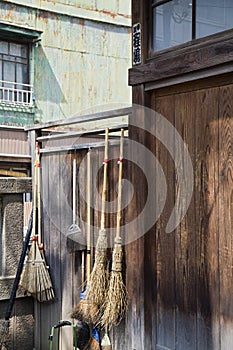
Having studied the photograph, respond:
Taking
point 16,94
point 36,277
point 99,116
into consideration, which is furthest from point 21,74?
point 99,116

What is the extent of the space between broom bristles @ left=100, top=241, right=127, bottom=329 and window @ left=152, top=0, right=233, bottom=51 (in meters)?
1.46

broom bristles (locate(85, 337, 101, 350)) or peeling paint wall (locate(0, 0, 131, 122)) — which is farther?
peeling paint wall (locate(0, 0, 131, 122))

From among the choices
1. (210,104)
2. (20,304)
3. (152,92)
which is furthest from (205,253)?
(20,304)

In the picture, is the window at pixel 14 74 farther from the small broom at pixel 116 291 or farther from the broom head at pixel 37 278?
the small broom at pixel 116 291

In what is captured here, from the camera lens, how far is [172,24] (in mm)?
3258

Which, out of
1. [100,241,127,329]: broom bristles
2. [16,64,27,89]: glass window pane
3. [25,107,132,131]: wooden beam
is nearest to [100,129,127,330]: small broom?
[100,241,127,329]: broom bristles

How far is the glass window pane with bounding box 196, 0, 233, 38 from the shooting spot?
284 cm

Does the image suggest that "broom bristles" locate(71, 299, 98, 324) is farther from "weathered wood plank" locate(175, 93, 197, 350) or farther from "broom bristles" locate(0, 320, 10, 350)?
"broom bristles" locate(0, 320, 10, 350)

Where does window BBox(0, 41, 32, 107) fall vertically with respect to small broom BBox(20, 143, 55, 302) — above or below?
above

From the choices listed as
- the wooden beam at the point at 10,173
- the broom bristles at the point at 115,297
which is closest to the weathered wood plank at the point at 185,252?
the broom bristles at the point at 115,297

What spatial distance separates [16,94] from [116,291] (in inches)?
355

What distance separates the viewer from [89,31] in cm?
1289

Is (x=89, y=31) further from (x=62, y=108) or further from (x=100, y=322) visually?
(x=100, y=322)

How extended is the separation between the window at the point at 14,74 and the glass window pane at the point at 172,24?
8.43m
